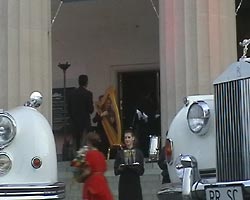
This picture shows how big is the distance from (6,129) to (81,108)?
Result: 8106 millimetres

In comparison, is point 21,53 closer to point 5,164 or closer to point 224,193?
point 5,164

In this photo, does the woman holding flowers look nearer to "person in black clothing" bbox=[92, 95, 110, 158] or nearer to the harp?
the harp

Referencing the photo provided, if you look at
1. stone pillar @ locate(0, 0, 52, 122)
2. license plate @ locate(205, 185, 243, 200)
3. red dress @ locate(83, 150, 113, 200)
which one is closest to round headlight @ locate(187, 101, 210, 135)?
license plate @ locate(205, 185, 243, 200)

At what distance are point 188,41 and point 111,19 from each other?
6842 millimetres

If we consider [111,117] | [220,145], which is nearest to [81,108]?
[111,117]

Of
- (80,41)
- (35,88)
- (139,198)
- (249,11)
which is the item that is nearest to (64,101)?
(80,41)

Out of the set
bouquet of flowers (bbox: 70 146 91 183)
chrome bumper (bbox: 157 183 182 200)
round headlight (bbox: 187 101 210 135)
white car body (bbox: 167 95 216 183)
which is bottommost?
chrome bumper (bbox: 157 183 182 200)

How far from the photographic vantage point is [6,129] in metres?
7.12

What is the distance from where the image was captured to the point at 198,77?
446 inches

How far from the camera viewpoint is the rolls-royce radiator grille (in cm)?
598

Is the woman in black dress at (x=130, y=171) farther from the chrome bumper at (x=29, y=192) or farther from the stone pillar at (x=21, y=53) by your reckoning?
the stone pillar at (x=21, y=53)

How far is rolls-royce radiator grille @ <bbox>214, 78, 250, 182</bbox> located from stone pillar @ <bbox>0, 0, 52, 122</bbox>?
5.63m

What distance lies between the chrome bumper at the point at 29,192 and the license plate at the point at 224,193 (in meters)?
1.70

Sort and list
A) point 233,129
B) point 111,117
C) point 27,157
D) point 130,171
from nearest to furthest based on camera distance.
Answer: point 233,129 < point 27,157 < point 130,171 < point 111,117
